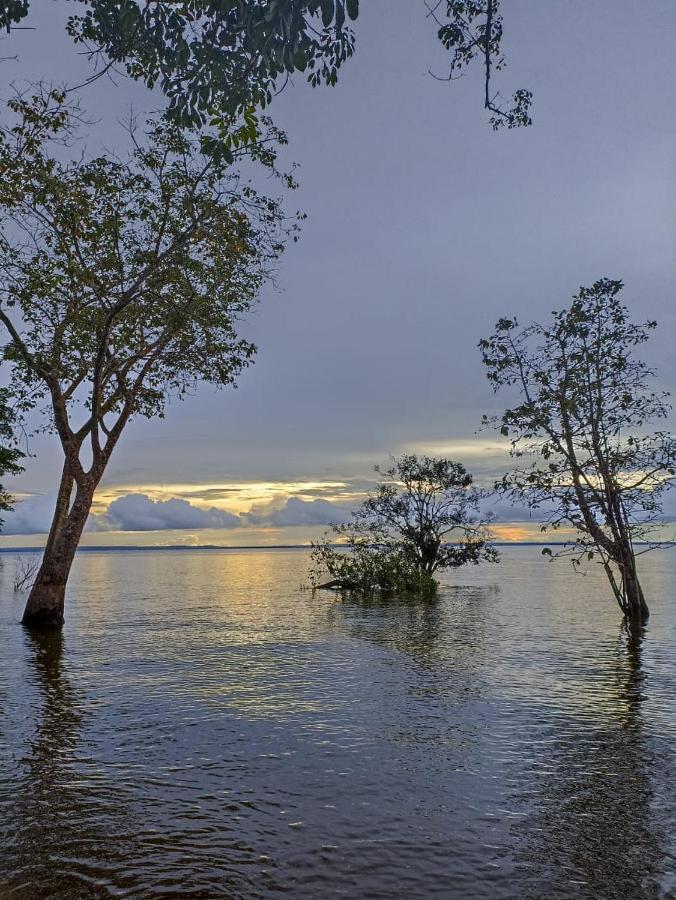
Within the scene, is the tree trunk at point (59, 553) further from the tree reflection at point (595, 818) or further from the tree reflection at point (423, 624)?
the tree reflection at point (595, 818)


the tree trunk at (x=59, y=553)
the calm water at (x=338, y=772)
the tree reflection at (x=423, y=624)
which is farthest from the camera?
the tree trunk at (x=59, y=553)

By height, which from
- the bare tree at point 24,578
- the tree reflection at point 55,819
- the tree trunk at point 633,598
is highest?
the tree trunk at point 633,598

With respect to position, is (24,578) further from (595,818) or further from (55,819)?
(595,818)

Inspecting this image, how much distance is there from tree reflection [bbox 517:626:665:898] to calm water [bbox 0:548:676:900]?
0.09ft

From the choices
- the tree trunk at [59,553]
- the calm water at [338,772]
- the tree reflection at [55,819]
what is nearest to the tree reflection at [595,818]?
the calm water at [338,772]

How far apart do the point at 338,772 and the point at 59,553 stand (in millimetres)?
19213

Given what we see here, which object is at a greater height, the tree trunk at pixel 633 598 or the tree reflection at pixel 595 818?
the tree trunk at pixel 633 598

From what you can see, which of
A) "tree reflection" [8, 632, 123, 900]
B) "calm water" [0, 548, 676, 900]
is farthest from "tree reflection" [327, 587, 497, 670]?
"tree reflection" [8, 632, 123, 900]

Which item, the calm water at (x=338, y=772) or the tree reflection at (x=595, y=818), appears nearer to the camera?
the tree reflection at (x=595, y=818)

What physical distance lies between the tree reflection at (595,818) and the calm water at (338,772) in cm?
3

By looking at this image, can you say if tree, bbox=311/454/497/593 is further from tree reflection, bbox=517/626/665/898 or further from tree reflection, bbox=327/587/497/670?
tree reflection, bbox=517/626/665/898

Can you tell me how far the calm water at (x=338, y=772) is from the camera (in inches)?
260

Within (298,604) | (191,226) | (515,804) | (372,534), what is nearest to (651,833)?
(515,804)

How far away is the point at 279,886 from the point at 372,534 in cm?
4498
